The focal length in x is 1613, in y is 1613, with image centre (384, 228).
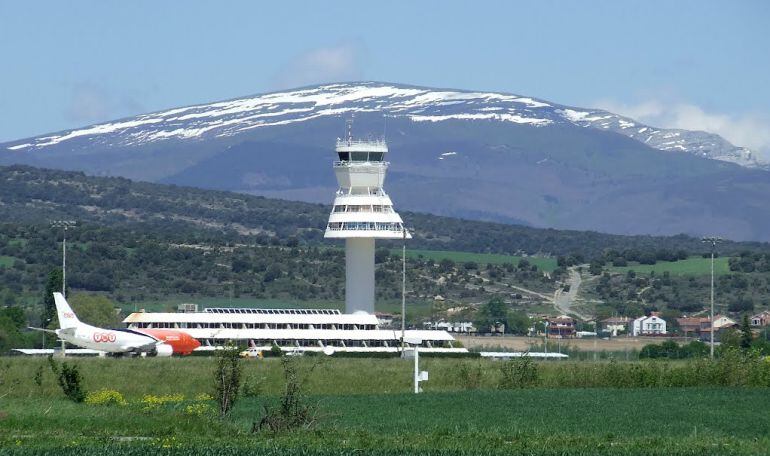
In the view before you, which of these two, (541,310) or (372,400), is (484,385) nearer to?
(372,400)

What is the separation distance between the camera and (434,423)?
5375 cm

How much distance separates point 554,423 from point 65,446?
1745 cm

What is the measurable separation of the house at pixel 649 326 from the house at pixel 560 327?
5.93 meters

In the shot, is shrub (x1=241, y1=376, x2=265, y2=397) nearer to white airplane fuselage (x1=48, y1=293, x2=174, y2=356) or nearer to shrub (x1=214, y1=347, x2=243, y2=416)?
shrub (x1=214, y1=347, x2=243, y2=416)

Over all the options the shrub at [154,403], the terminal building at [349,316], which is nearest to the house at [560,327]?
the terminal building at [349,316]

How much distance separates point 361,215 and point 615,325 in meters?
44.7

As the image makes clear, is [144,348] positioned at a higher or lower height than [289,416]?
higher

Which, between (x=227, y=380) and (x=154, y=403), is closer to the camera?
(x=227, y=380)

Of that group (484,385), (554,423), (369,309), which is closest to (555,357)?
(369,309)

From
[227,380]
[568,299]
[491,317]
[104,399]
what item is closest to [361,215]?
[491,317]

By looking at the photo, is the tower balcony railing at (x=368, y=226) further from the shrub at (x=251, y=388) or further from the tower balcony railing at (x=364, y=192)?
the shrub at (x=251, y=388)

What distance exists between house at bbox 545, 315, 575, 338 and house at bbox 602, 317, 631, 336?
10.5 ft

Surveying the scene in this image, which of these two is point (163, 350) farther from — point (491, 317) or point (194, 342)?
point (491, 317)

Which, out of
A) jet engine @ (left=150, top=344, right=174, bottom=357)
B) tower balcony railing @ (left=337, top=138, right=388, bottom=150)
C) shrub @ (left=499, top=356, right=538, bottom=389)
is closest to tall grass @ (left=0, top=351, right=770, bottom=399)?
shrub @ (left=499, top=356, right=538, bottom=389)
